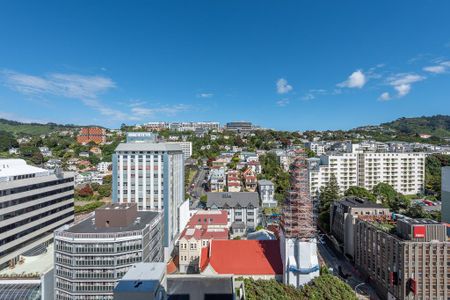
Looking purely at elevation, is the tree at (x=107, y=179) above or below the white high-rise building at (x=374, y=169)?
below

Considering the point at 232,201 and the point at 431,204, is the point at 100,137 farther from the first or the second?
the point at 431,204

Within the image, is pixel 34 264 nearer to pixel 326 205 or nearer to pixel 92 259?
pixel 92 259

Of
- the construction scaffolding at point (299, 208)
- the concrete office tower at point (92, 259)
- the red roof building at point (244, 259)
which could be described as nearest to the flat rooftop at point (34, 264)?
the concrete office tower at point (92, 259)

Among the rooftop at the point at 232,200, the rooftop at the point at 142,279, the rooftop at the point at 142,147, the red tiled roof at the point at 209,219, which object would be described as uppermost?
the rooftop at the point at 142,147

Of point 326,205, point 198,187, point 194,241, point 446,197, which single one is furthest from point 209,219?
point 198,187

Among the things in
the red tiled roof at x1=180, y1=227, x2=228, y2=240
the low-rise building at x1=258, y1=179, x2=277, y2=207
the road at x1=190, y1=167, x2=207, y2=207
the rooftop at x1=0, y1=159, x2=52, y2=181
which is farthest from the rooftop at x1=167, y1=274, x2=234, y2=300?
the low-rise building at x1=258, y1=179, x2=277, y2=207

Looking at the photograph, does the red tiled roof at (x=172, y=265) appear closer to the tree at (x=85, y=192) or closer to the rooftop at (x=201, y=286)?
the rooftop at (x=201, y=286)

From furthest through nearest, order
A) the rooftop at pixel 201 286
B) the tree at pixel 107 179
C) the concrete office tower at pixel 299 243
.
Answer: the tree at pixel 107 179 → the concrete office tower at pixel 299 243 → the rooftop at pixel 201 286
